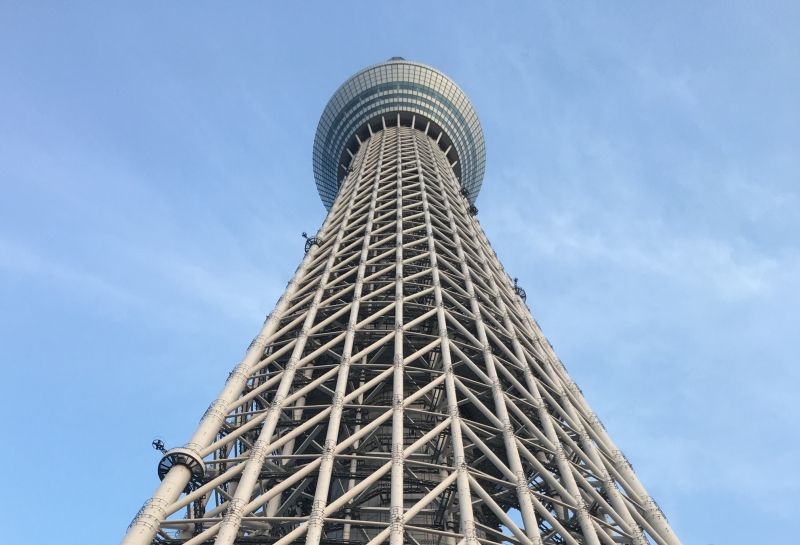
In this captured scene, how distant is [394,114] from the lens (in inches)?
3182

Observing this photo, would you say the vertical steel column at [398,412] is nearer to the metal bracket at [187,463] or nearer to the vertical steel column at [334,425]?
the vertical steel column at [334,425]

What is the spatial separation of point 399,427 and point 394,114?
2367 inches

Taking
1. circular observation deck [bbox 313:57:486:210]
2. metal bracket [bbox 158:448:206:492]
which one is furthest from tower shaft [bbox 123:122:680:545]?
circular observation deck [bbox 313:57:486:210]

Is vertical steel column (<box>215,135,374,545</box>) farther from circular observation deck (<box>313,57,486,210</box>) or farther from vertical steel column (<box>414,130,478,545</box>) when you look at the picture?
circular observation deck (<box>313,57,486,210</box>)

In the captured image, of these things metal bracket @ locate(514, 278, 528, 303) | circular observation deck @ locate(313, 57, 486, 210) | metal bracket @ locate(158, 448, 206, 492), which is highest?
circular observation deck @ locate(313, 57, 486, 210)

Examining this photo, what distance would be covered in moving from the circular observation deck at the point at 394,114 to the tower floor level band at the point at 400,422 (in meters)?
25.0

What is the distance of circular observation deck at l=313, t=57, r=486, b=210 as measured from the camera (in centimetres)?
8094

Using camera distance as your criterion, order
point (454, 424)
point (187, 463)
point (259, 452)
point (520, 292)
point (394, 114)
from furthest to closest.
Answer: point (394, 114) < point (520, 292) < point (454, 424) < point (187, 463) < point (259, 452)

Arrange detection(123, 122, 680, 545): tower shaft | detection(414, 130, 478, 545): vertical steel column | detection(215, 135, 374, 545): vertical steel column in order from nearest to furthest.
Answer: detection(414, 130, 478, 545): vertical steel column
detection(215, 135, 374, 545): vertical steel column
detection(123, 122, 680, 545): tower shaft

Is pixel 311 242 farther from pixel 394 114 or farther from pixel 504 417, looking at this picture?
pixel 394 114

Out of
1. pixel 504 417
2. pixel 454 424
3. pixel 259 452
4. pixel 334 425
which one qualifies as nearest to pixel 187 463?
pixel 259 452

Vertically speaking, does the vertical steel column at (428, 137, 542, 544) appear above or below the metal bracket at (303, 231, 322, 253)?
below

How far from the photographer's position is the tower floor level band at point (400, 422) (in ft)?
73.8

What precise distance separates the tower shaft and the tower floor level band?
0.09 meters
